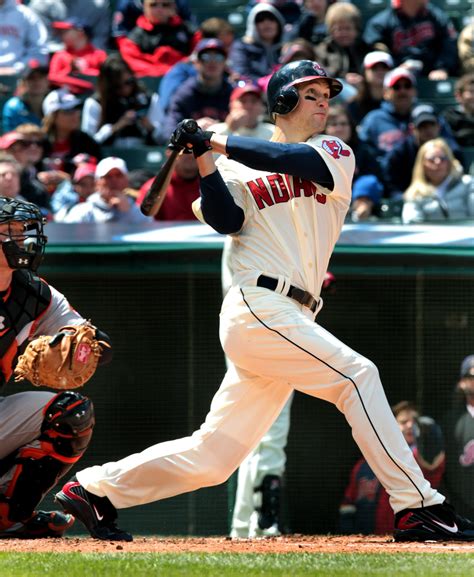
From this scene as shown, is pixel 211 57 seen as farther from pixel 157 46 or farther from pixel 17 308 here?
pixel 17 308

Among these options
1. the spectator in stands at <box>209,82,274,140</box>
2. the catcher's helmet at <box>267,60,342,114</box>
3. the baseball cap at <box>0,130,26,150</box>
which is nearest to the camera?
the catcher's helmet at <box>267,60,342,114</box>

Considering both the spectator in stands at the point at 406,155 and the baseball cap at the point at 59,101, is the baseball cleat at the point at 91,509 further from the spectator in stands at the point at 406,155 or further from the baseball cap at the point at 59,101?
the baseball cap at the point at 59,101

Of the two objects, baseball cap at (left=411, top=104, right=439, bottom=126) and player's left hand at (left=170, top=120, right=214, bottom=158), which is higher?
baseball cap at (left=411, top=104, right=439, bottom=126)

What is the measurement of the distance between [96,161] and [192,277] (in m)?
2.44

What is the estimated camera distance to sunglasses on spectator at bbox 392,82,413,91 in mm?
9047

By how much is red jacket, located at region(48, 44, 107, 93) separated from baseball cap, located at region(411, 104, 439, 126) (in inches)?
102

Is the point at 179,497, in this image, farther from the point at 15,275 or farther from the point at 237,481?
the point at 15,275

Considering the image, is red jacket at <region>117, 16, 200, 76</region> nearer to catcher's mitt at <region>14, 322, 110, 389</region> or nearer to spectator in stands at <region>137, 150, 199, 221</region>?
spectator in stands at <region>137, 150, 199, 221</region>

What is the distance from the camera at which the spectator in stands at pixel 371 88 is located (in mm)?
9289

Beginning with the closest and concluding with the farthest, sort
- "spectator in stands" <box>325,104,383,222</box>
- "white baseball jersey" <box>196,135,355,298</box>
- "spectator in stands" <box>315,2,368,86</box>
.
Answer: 1. "white baseball jersey" <box>196,135,355,298</box>
2. "spectator in stands" <box>325,104,383,222</box>
3. "spectator in stands" <box>315,2,368,86</box>

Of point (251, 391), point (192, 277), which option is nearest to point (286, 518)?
point (192, 277)

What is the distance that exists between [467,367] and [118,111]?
394 cm

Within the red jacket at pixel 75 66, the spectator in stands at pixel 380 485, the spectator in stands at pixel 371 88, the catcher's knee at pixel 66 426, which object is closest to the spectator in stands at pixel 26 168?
the red jacket at pixel 75 66

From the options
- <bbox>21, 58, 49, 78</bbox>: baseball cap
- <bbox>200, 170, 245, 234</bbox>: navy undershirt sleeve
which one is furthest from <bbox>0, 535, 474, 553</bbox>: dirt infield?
<bbox>21, 58, 49, 78</bbox>: baseball cap
